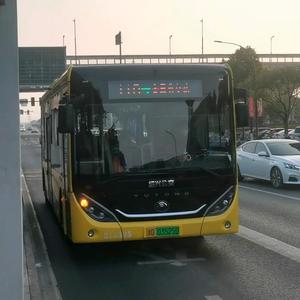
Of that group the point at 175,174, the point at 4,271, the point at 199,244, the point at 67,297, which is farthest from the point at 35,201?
the point at 4,271

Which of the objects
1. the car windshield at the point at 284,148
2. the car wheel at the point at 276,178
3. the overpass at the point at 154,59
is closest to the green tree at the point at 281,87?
the car windshield at the point at 284,148

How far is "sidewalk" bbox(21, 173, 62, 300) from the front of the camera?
6195 millimetres

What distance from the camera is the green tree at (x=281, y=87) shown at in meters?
52.9

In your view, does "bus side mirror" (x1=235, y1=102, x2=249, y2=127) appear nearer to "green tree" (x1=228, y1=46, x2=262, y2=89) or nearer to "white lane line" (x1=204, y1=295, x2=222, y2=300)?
"white lane line" (x1=204, y1=295, x2=222, y2=300)

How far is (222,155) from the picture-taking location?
8016mm

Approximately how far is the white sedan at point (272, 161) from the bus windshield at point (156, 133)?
8.64 meters

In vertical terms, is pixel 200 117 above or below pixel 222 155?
above

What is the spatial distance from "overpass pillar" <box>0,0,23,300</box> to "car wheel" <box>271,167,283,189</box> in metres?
12.7

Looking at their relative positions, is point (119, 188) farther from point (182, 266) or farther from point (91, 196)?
point (182, 266)

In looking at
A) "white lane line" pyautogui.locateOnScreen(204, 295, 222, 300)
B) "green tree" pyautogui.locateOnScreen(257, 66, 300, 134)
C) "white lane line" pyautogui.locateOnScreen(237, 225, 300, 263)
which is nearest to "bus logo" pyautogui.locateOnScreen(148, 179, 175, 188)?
→ "white lane line" pyautogui.locateOnScreen(237, 225, 300, 263)

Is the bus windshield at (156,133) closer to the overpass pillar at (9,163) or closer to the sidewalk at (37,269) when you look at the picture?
the sidewalk at (37,269)

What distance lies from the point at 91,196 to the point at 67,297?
1666mm

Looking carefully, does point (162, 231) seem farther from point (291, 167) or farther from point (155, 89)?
point (291, 167)

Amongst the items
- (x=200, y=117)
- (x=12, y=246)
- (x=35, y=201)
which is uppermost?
(x=200, y=117)
